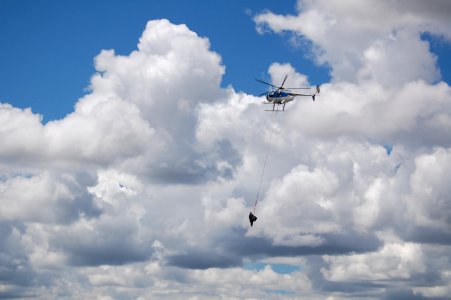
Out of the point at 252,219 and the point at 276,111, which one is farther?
the point at 276,111

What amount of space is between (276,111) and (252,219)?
174 ft

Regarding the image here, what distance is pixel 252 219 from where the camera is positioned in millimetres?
153875

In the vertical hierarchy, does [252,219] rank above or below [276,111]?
below

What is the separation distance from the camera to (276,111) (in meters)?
198
